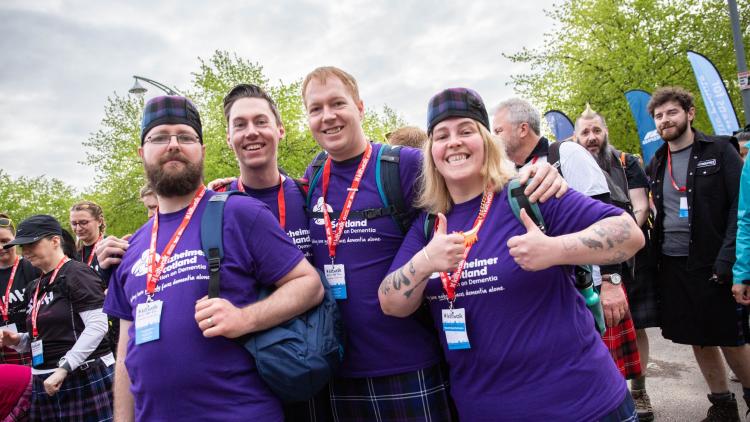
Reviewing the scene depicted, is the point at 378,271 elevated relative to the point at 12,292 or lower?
lower

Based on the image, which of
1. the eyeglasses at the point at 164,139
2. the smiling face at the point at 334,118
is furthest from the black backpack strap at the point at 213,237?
the smiling face at the point at 334,118

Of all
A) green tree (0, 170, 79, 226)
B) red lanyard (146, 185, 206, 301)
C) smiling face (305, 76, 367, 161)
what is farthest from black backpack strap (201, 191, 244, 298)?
green tree (0, 170, 79, 226)

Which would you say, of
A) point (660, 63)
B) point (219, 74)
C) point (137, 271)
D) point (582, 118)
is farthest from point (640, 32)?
point (137, 271)

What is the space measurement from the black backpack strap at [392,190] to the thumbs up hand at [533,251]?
0.80 metres

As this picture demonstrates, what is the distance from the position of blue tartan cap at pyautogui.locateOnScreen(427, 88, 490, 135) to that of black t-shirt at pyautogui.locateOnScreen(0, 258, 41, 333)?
5001 millimetres

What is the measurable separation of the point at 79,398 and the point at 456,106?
4103 mm

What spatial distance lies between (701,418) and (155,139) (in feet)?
15.6

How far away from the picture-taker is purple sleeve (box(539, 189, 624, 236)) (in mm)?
1882

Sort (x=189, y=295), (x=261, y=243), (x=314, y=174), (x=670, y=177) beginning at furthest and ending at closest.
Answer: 1. (x=670, y=177)
2. (x=314, y=174)
3. (x=261, y=243)
4. (x=189, y=295)

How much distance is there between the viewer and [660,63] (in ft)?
51.5

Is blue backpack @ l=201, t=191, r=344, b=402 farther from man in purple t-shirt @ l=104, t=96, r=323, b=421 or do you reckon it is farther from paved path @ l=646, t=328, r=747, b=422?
paved path @ l=646, t=328, r=747, b=422

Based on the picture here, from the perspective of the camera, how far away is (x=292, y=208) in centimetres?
274

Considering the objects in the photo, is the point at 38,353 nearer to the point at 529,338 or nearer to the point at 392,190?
the point at 392,190

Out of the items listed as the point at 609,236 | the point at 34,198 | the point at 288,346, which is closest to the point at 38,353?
the point at 288,346
